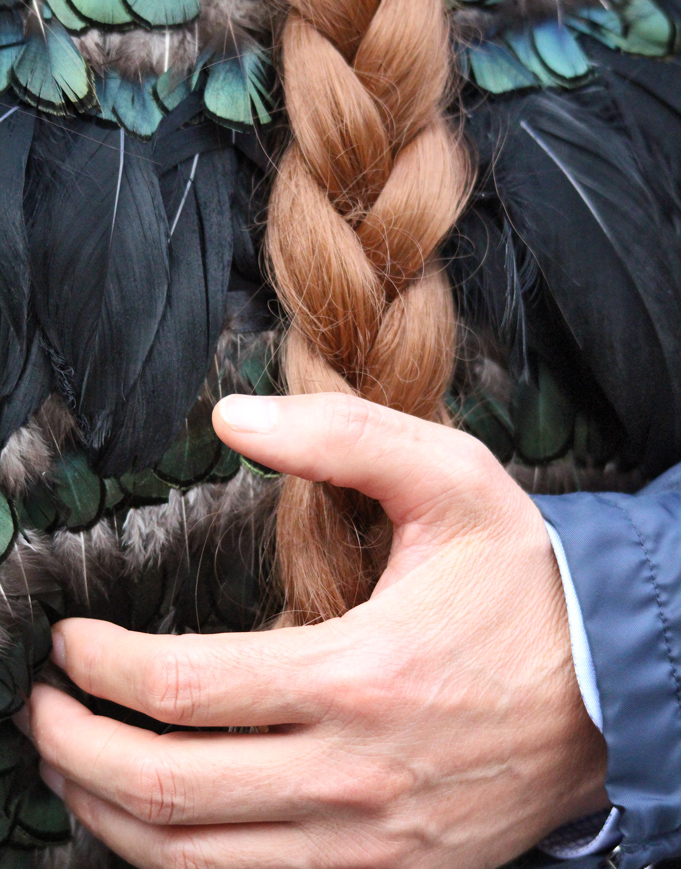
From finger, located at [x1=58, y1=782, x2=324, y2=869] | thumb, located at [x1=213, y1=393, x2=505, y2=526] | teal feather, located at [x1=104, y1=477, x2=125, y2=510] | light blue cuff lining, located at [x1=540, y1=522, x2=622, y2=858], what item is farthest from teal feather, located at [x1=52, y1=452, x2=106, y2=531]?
light blue cuff lining, located at [x1=540, y1=522, x2=622, y2=858]

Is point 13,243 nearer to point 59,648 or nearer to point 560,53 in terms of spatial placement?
point 59,648

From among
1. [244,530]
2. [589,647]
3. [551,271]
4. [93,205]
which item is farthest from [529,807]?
[93,205]

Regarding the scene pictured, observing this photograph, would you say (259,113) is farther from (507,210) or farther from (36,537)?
(36,537)

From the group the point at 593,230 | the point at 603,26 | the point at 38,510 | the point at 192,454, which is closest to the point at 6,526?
the point at 38,510

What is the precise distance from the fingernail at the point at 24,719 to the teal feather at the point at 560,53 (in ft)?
2.01

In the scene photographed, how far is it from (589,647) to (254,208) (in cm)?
39

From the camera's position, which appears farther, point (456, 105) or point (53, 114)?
point (456, 105)

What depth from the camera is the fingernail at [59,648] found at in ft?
1.66

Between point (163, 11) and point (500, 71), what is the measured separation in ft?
0.84

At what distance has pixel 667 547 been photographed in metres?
0.52

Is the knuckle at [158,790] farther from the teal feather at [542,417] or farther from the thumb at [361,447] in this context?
the teal feather at [542,417]

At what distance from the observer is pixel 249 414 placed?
1.49ft

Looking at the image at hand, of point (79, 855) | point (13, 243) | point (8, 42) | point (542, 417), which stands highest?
point (8, 42)

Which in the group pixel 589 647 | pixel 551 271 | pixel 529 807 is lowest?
pixel 529 807
